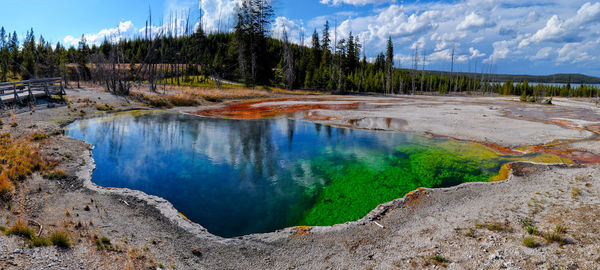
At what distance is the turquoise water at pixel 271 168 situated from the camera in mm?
9007

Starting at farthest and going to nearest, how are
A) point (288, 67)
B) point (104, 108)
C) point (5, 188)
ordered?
point (288, 67), point (104, 108), point (5, 188)

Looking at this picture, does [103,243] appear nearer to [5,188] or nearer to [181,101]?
[5,188]

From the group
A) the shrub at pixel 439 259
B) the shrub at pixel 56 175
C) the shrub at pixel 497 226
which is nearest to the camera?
the shrub at pixel 439 259

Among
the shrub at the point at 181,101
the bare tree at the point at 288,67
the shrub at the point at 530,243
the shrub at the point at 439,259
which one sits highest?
the bare tree at the point at 288,67

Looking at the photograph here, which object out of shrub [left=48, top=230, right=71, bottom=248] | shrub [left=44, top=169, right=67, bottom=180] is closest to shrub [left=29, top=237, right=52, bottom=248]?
shrub [left=48, top=230, right=71, bottom=248]

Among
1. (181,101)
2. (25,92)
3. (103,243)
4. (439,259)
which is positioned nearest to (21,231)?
(103,243)

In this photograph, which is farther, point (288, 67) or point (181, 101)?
point (288, 67)

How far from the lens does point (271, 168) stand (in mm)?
12727

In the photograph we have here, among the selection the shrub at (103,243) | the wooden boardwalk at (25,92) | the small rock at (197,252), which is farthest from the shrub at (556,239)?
the wooden boardwalk at (25,92)

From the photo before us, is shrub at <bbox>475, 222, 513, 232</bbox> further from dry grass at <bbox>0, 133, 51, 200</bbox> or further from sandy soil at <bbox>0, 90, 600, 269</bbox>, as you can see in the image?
dry grass at <bbox>0, 133, 51, 200</bbox>

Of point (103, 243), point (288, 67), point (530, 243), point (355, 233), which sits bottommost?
point (355, 233)

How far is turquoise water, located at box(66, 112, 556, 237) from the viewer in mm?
9007

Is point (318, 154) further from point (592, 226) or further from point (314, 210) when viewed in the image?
point (592, 226)

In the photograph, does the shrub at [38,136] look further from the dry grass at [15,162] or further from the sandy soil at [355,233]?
the sandy soil at [355,233]
